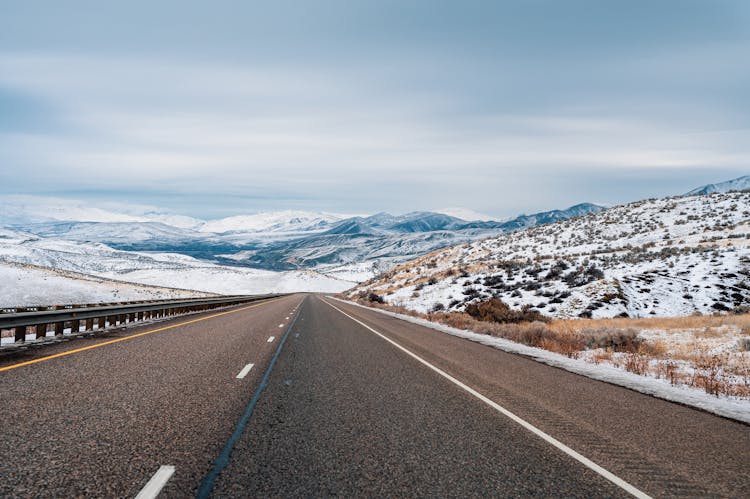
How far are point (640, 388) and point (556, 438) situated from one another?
425 cm

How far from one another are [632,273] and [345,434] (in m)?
27.7

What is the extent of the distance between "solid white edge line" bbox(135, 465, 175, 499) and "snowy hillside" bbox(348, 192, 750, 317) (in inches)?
893

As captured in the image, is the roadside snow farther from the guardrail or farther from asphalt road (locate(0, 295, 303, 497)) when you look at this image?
the guardrail

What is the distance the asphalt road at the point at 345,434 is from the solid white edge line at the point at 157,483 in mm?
62

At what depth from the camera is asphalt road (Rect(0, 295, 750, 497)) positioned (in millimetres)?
4324

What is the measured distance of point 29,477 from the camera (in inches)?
163

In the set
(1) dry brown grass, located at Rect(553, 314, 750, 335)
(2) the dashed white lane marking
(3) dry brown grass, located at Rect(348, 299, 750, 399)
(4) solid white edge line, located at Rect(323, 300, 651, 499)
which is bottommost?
(2) the dashed white lane marking

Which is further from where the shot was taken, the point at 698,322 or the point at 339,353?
the point at 698,322

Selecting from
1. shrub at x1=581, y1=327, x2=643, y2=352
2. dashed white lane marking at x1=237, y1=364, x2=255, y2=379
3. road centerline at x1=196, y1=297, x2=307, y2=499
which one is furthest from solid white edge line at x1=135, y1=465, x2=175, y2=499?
shrub at x1=581, y1=327, x2=643, y2=352

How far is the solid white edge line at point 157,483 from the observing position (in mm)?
3875

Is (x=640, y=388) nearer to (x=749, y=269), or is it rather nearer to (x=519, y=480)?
(x=519, y=480)

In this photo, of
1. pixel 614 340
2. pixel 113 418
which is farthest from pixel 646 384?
pixel 113 418

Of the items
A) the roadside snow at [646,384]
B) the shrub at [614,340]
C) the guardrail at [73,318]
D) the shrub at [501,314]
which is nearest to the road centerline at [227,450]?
the roadside snow at [646,384]

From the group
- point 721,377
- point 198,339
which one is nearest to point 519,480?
point 721,377
